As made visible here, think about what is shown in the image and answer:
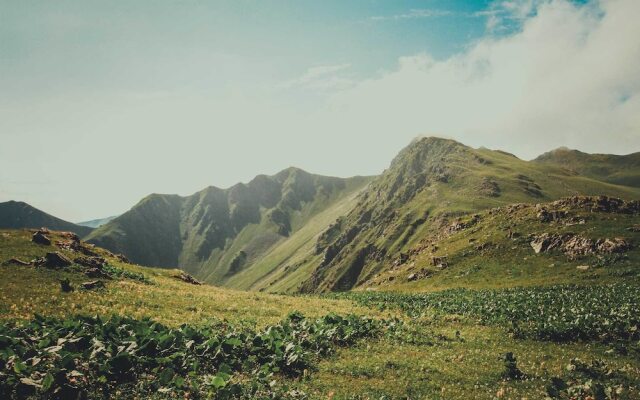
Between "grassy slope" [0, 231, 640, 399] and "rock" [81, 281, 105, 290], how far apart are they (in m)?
0.83

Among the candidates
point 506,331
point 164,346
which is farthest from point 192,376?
point 506,331

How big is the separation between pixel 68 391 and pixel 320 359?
11.5 m

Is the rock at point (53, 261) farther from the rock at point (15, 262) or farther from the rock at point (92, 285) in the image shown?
the rock at point (92, 285)

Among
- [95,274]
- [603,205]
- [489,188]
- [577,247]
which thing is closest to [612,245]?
[577,247]

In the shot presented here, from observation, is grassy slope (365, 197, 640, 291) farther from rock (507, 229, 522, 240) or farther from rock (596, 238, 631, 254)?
rock (596, 238, 631, 254)

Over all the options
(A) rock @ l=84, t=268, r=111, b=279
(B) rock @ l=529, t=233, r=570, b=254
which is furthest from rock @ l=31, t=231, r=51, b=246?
(B) rock @ l=529, t=233, r=570, b=254

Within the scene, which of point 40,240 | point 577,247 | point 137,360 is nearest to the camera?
point 137,360

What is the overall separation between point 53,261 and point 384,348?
1297 inches

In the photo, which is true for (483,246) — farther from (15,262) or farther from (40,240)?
(15,262)

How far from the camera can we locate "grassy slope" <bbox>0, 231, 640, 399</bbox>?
16766 millimetres

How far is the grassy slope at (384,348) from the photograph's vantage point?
16766 mm

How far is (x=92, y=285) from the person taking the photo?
33500 mm

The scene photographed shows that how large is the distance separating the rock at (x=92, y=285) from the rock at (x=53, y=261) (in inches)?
223

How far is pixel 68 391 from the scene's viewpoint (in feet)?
40.8
